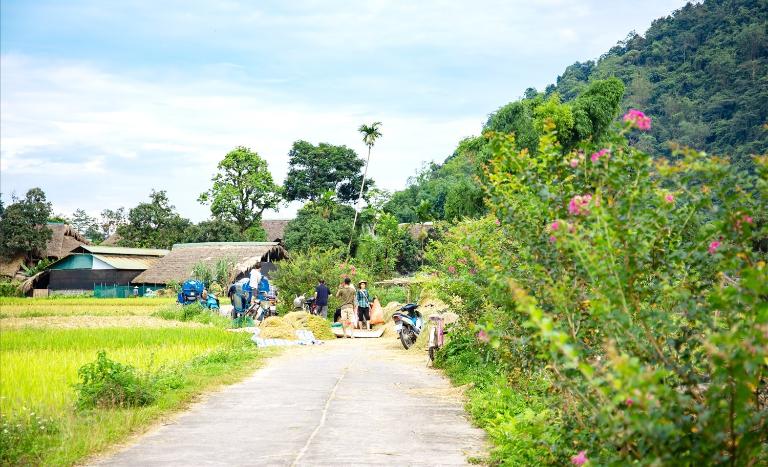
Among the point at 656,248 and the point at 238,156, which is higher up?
the point at 238,156

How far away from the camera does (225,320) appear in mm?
27109

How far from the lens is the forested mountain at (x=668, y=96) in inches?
1828

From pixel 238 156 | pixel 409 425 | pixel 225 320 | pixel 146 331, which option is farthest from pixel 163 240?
pixel 409 425

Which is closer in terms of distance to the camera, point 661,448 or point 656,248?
point 661,448

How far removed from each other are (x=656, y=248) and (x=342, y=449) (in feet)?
12.1

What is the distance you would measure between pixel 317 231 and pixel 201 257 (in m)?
9.21

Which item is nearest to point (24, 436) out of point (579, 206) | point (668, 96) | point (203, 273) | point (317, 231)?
point (579, 206)

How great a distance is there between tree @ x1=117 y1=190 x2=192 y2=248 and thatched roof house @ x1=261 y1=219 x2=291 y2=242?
12454 mm

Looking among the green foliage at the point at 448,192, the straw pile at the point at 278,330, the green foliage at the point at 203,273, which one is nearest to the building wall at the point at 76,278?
the green foliage at the point at 203,273

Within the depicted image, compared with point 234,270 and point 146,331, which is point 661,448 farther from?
point 234,270

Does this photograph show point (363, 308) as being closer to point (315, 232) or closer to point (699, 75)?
point (315, 232)

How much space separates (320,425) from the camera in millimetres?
8594

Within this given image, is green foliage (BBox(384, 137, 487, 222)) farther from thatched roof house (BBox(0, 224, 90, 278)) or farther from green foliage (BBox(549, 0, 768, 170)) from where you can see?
thatched roof house (BBox(0, 224, 90, 278))

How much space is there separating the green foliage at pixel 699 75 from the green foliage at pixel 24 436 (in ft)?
200
